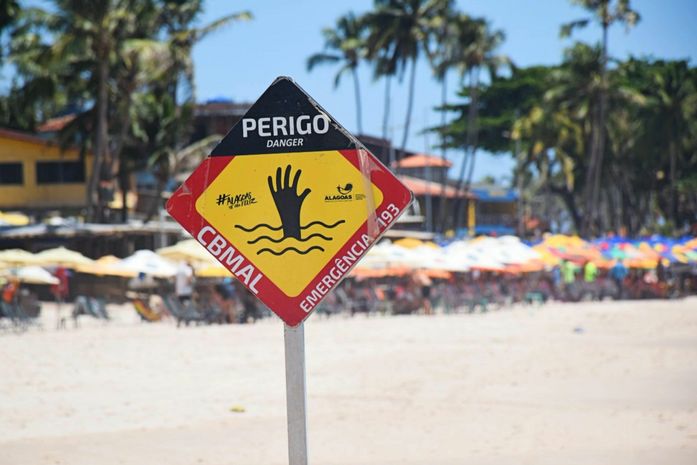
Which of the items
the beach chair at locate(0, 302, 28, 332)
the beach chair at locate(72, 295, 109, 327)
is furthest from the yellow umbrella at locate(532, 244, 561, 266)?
the beach chair at locate(0, 302, 28, 332)

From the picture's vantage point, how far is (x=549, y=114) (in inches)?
2147

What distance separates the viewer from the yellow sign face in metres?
4.00

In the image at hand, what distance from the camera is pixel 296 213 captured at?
4.02m

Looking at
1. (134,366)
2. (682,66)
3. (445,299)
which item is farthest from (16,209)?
(682,66)

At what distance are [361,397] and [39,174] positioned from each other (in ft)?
99.8

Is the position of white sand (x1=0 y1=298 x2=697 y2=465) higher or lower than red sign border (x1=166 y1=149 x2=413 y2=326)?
lower

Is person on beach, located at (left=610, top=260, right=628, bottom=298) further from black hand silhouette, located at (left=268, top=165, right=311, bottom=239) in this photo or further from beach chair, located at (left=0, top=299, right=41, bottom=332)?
black hand silhouette, located at (left=268, top=165, right=311, bottom=239)

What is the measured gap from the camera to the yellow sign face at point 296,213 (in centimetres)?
400

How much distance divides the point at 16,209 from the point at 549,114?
27.6m

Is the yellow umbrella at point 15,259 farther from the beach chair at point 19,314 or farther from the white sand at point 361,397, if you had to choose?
the white sand at point 361,397

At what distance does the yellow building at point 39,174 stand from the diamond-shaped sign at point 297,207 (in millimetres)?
36863

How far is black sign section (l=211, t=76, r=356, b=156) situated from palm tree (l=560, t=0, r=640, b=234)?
46.3 meters

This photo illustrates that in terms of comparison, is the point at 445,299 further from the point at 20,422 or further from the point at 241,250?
the point at 241,250

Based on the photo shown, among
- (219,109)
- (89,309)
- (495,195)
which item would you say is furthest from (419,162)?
(89,309)
